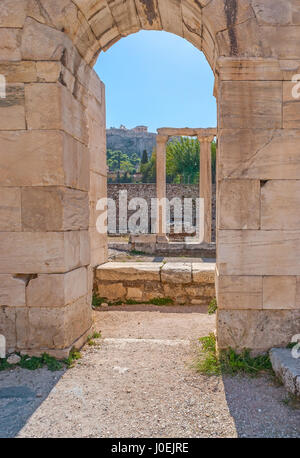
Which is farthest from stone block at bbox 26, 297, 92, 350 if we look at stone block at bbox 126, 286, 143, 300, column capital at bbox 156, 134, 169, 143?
column capital at bbox 156, 134, 169, 143

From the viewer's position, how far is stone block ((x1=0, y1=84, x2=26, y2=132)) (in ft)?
10.9

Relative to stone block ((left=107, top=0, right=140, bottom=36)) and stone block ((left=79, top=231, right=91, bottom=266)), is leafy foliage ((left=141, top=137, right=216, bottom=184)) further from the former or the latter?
stone block ((left=79, top=231, right=91, bottom=266))

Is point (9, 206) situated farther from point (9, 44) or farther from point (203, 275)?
point (203, 275)

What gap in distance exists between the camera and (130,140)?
85938 millimetres

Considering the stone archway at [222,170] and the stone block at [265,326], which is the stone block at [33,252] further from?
the stone block at [265,326]

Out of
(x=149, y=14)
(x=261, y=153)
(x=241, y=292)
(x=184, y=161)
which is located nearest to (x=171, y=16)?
(x=149, y=14)

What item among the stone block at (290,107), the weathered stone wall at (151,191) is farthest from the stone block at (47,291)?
the weathered stone wall at (151,191)

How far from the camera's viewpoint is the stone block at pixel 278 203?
3283 mm

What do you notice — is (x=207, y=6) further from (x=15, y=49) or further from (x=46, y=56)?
(x=15, y=49)

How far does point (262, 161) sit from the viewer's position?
326 cm

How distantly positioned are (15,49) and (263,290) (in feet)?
11.8

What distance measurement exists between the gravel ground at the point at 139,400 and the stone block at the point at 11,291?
688mm
